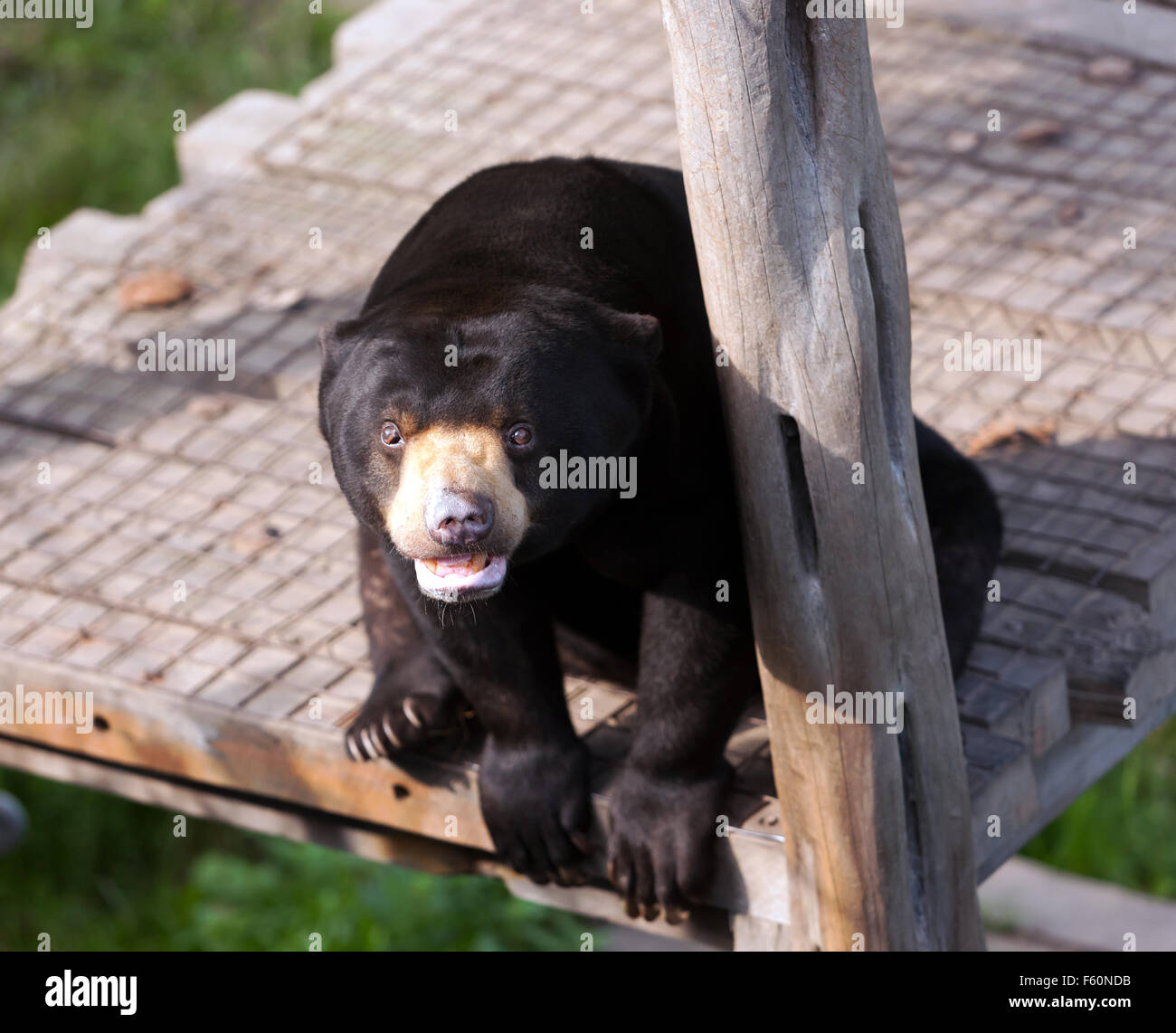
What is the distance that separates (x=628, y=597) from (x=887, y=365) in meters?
0.87

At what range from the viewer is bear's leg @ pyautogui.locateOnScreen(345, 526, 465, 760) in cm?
385

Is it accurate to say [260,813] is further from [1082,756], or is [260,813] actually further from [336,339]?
[1082,756]

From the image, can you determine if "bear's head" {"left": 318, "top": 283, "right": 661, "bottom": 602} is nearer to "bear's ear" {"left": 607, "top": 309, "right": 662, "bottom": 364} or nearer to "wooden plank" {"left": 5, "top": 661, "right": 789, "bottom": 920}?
"bear's ear" {"left": 607, "top": 309, "right": 662, "bottom": 364}

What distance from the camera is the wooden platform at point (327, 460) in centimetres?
413

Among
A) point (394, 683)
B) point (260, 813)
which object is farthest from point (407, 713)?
point (260, 813)

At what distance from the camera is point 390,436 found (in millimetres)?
2988

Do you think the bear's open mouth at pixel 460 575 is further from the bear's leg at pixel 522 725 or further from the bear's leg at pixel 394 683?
the bear's leg at pixel 394 683

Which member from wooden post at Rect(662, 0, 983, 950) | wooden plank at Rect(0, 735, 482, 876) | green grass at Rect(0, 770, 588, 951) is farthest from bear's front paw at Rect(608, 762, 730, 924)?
green grass at Rect(0, 770, 588, 951)

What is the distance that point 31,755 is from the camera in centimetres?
479

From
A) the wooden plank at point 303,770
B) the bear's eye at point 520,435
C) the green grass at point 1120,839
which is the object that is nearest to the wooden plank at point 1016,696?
the wooden plank at point 303,770

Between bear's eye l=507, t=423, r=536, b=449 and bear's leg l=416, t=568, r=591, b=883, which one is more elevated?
bear's eye l=507, t=423, r=536, b=449

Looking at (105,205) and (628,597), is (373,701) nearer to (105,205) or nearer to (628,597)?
(628,597)

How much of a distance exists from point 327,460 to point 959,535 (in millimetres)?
1803
